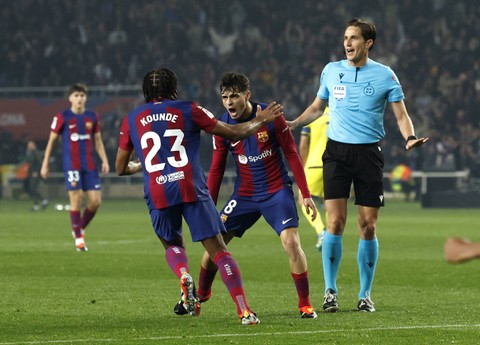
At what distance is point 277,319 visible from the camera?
902 centimetres

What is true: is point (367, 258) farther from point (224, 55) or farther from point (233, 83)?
point (224, 55)

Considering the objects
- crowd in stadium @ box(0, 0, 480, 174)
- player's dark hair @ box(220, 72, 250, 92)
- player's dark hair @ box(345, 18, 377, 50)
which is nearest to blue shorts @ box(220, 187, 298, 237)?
player's dark hair @ box(220, 72, 250, 92)

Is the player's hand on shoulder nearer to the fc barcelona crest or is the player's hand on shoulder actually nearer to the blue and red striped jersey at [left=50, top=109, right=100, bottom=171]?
the fc barcelona crest

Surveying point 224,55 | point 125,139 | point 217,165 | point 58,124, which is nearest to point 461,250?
point 125,139

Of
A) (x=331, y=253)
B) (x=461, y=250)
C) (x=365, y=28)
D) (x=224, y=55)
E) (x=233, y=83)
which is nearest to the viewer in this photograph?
(x=461, y=250)

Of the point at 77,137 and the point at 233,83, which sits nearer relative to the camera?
the point at 233,83

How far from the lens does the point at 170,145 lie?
8539 mm

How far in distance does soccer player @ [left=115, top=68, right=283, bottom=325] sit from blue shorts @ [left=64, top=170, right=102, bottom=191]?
Result: 9158mm

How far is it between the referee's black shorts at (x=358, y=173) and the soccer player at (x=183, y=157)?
1387 mm

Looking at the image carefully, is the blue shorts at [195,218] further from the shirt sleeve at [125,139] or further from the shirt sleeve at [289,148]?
the shirt sleeve at [289,148]

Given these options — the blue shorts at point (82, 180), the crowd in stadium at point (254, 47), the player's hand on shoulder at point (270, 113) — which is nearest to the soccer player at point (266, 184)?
the player's hand on shoulder at point (270, 113)

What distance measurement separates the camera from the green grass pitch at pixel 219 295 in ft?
26.6

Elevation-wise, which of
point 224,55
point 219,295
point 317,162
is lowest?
point 219,295

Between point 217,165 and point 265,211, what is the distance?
53cm
